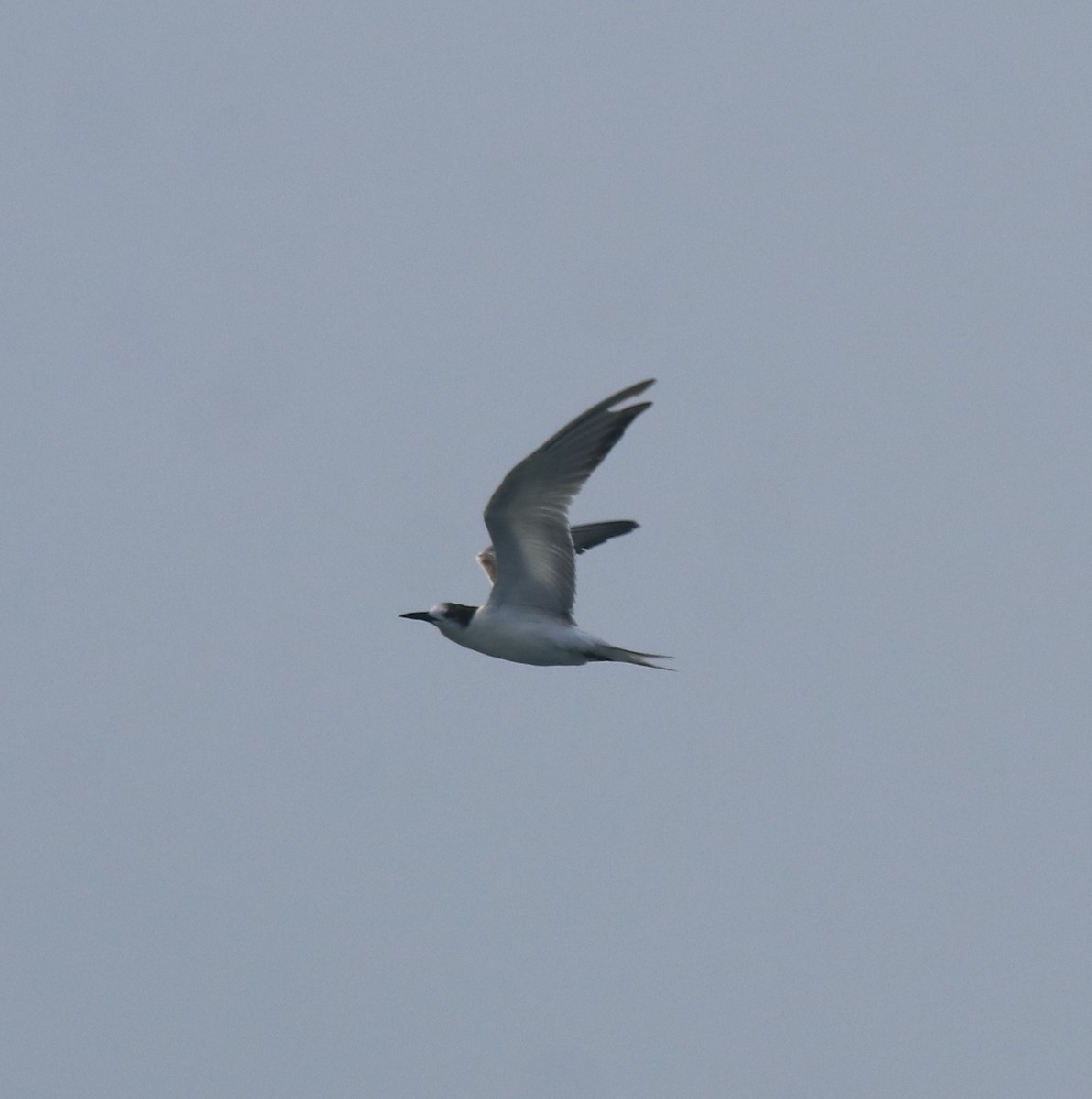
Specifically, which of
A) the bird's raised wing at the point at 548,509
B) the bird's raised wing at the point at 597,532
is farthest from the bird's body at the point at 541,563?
the bird's raised wing at the point at 597,532

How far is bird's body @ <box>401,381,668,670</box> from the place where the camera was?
1738 centimetres

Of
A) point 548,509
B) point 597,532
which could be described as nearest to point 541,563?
point 548,509

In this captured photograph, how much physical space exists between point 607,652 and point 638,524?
410 centimetres

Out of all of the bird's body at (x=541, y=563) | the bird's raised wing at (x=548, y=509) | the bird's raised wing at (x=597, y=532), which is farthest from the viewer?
the bird's raised wing at (x=597, y=532)

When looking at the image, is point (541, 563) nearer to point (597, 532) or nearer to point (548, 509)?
point (548, 509)

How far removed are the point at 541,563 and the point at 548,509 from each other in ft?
2.16

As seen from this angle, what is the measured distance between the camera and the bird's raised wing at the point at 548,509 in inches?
679

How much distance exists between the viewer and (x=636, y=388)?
17.0 m

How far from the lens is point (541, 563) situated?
1842 cm

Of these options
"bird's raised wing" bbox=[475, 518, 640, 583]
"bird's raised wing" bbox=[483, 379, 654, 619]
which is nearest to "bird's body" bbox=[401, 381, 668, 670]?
"bird's raised wing" bbox=[483, 379, 654, 619]

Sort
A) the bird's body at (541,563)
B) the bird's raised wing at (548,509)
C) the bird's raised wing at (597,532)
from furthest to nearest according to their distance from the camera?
the bird's raised wing at (597,532) < the bird's body at (541,563) < the bird's raised wing at (548,509)

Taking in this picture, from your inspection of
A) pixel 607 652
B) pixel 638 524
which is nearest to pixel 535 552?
pixel 607 652

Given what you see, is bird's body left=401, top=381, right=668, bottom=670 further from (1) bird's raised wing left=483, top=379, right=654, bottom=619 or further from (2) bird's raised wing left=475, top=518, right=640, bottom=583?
(2) bird's raised wing left=475, top=518, right=640, bottom=583

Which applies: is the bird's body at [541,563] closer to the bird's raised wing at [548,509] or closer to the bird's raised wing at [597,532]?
the bird's raised wing at [548,509]
